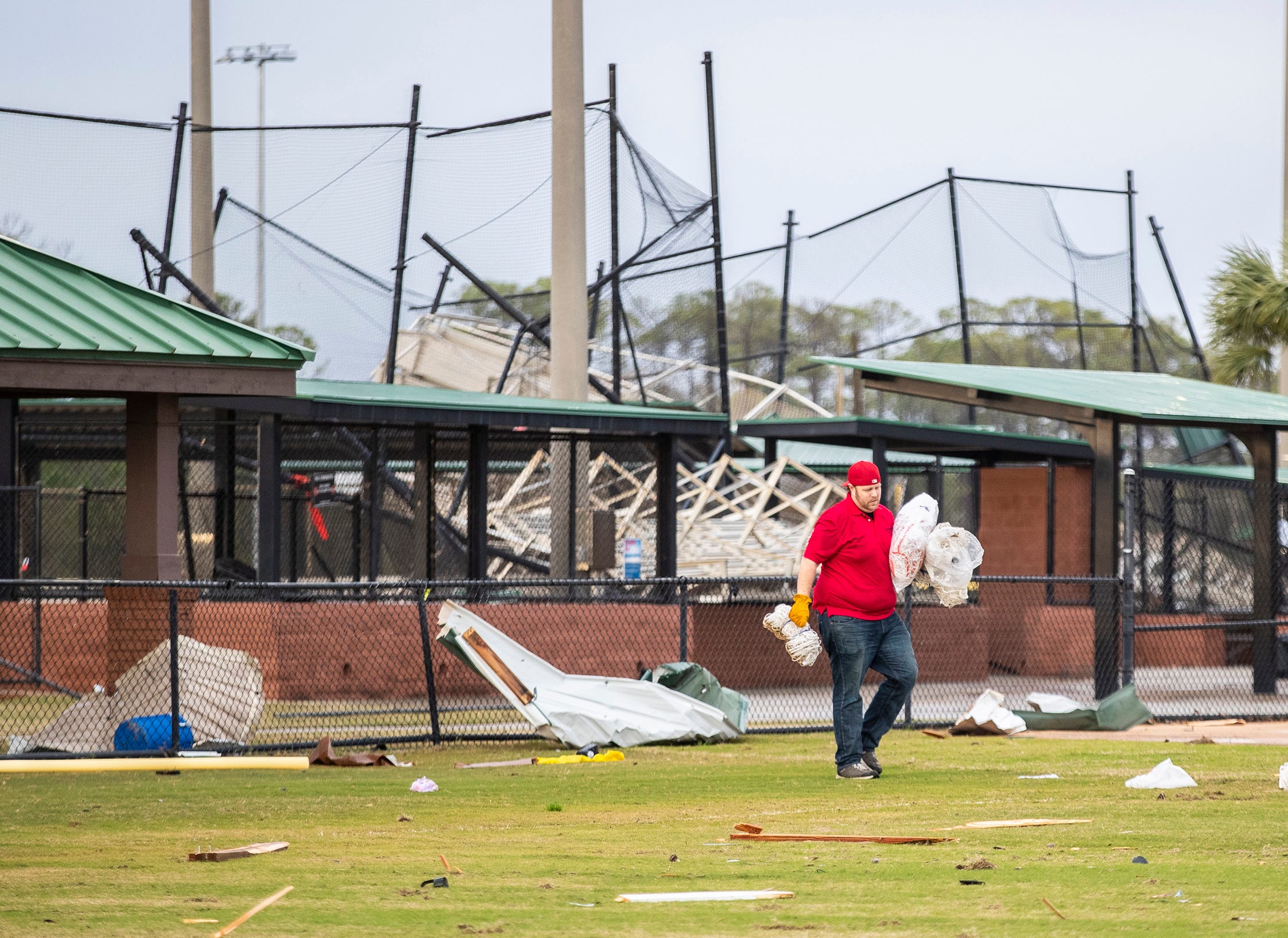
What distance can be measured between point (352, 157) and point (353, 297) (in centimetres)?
179

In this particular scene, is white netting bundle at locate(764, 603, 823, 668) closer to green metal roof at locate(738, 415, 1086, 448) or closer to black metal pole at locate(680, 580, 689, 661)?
black metal pole at locate(680, 580, 689, 661)

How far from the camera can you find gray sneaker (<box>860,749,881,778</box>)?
970 centimetres

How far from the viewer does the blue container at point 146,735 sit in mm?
10977

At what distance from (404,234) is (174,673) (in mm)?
9879

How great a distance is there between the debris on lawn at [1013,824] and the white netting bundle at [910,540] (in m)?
2.23

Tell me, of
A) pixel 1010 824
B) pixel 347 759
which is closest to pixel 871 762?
pixel 1010 824

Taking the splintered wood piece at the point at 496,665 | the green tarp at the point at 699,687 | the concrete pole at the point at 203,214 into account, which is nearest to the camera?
the splintered wood piece at the point at 496,665

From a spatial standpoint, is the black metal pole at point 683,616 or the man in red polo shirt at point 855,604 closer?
the man in red polo shirt at point 855,604

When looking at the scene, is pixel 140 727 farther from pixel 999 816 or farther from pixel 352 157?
pixel 352 157

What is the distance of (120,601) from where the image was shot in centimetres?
1234

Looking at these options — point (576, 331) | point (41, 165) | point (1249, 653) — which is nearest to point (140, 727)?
point (576, 331)

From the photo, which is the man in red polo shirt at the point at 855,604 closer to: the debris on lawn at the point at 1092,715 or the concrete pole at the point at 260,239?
the debris on lawn at the point at 1092,715

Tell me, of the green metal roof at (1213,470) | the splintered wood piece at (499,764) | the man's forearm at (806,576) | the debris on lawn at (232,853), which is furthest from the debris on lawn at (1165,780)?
the green metal roof at (1213,470)

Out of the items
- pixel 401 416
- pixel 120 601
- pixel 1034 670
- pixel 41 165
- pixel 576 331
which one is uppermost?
pixel 41 165
